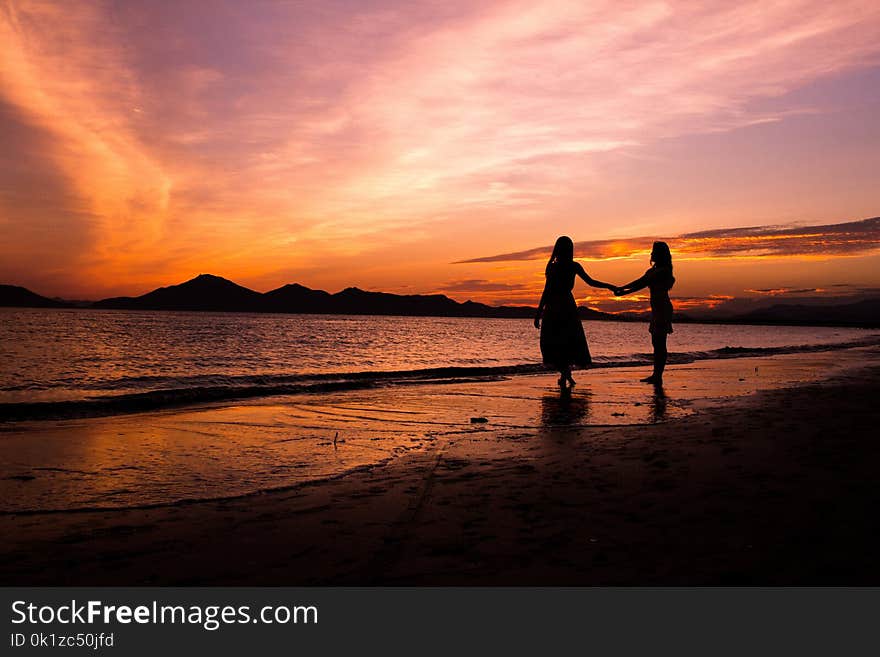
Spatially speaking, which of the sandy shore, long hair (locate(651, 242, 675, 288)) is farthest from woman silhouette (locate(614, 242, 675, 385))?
the sandy shore

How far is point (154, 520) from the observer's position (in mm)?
4578

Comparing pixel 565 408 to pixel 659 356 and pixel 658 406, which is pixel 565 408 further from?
pixel 659 356

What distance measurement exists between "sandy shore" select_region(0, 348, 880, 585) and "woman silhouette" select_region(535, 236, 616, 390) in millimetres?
5959

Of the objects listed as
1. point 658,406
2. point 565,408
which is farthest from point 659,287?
point 565,408

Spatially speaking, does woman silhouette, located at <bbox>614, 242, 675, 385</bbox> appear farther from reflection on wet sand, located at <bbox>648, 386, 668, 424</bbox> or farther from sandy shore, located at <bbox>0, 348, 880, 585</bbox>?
sandy shore, located at <bbox>0, 348, 880, 585</bbox>

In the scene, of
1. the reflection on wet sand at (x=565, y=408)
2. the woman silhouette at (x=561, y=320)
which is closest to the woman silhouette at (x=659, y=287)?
the woman silhouette at (x=561, y=320)

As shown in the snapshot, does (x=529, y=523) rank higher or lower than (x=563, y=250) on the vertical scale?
lower

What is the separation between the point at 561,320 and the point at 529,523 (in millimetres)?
9829

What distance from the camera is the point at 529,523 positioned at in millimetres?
4254

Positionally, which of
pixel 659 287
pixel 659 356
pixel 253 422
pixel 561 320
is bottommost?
pixel 253 422

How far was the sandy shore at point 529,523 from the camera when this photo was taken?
3391 mm
